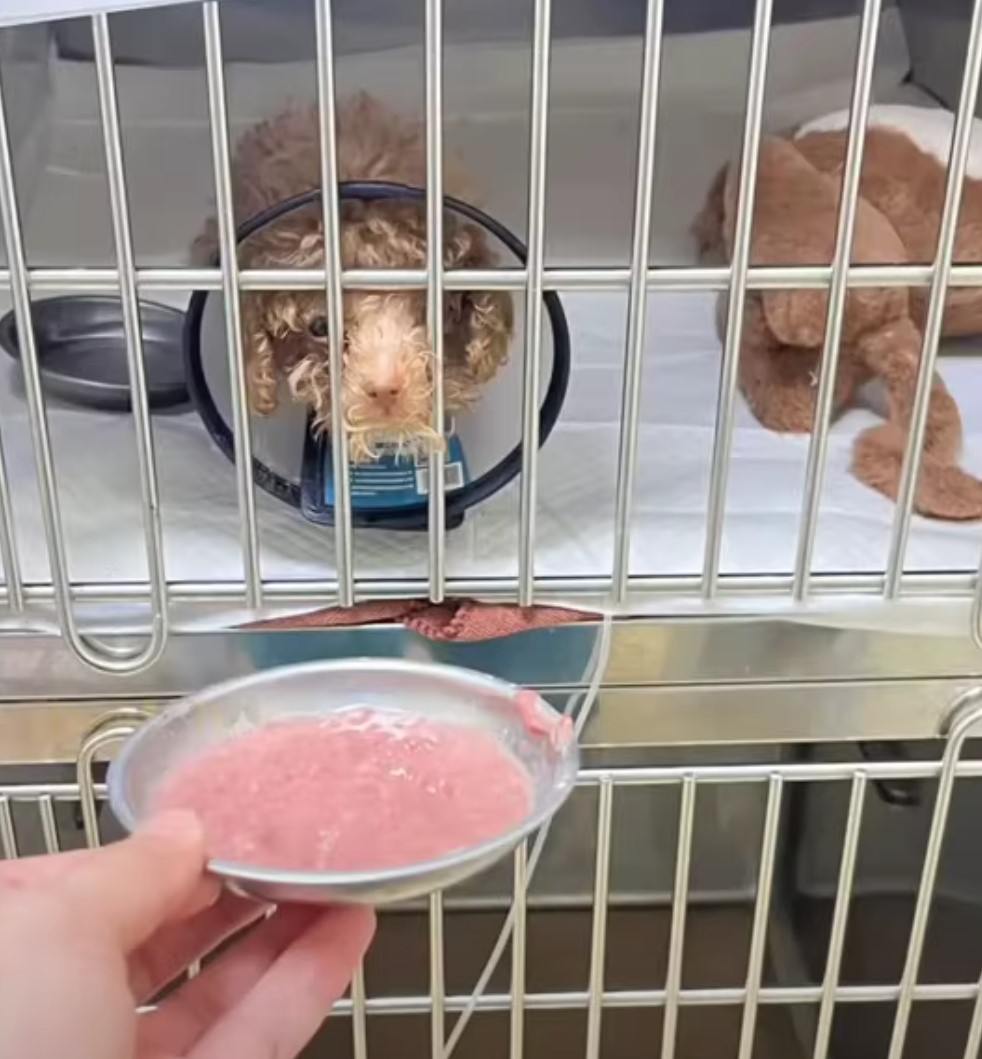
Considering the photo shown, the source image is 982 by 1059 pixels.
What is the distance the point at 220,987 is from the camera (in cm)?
57

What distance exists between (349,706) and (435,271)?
6.7 inches

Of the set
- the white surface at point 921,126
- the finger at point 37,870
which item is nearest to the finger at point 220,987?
the finger at point 37,870

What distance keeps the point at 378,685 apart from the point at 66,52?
0.43 meters

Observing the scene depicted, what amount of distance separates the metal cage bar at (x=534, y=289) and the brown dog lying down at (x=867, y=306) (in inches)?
6.0

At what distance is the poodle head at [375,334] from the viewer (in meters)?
0.59

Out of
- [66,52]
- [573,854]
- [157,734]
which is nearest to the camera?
[157,734]

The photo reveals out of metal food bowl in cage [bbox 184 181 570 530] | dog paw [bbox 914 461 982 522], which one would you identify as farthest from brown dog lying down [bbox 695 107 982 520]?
metal food bowl in cage [bbox 184 181 570 530]

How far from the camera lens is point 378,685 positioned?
23.3 inches

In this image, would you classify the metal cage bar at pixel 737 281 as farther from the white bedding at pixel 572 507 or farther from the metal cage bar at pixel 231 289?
the metal cage bar at pixel 231 289

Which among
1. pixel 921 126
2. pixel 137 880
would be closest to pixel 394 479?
pixel 137 880

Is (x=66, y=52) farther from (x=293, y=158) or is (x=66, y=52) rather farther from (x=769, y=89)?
(x=769, y=89)

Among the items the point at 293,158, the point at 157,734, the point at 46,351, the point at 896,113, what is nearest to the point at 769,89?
the point at 896,113

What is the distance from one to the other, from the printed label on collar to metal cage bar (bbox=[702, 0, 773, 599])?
0.12 metres

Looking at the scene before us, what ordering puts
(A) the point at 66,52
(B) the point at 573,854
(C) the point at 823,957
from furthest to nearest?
(B) the point at 573,854
(C) the point at 823,957
(A) the point at 66,52
